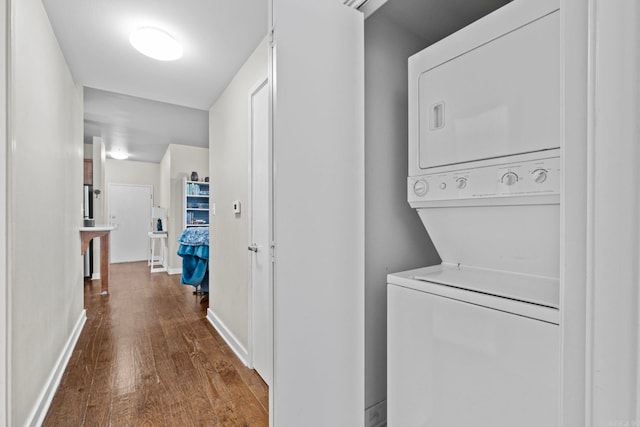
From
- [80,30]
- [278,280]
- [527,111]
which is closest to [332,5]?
[527,111]

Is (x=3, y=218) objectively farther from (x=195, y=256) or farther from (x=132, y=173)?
(x=132, y=173)

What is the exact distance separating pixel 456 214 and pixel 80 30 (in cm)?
258

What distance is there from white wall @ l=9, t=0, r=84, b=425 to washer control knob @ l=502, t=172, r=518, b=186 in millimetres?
1959

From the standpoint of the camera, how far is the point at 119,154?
6.17 metres

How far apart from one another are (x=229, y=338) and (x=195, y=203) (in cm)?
373

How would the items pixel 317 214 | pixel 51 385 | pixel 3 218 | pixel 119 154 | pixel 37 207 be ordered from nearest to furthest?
pixel 317 214, pixel 3 218, pixel 37 207, pixel 51 385, pixel 119 154

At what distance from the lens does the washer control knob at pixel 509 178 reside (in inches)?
36.6

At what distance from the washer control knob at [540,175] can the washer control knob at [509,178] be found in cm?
5

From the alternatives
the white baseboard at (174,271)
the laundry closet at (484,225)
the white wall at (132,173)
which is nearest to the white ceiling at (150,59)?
the laundry closet at (484,225)

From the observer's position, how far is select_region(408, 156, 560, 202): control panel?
0.86 meters

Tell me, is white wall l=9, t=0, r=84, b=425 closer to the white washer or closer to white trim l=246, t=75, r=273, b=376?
white trim l=246, t=75, r=273, b=376

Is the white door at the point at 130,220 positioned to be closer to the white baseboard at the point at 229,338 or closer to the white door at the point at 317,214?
the white baseboard at the point at 229,338

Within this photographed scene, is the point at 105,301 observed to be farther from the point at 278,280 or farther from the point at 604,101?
the point at 604,101

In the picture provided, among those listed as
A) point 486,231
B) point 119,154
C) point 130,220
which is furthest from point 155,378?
point 130,220
